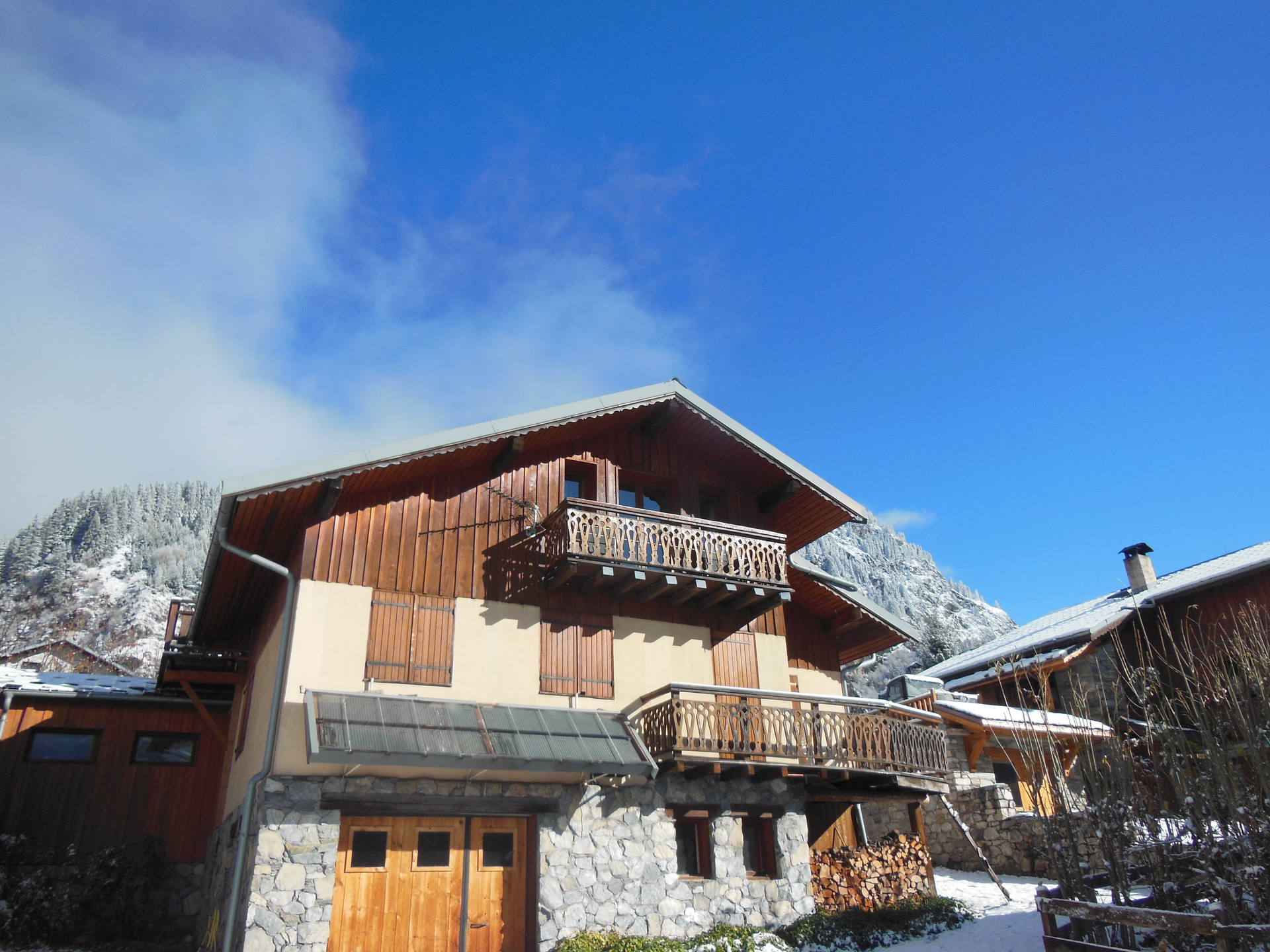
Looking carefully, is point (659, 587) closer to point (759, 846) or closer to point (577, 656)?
point (577, 656)

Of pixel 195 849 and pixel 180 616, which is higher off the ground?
pixel 180 616

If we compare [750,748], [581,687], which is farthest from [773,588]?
[581,687]

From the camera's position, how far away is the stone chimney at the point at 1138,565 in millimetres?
29484

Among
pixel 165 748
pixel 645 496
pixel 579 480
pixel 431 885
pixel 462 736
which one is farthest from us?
pixel 165 748

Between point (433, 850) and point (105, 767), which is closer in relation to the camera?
point (433, 850)

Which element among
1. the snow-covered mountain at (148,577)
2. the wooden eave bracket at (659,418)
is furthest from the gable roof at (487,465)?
the snow-covered mountain at (148,577)

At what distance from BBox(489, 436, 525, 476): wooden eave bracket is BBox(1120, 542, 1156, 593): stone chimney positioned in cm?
2343

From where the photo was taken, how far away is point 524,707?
13.9 metres

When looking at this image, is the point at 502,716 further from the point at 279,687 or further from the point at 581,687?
the point at 279,687

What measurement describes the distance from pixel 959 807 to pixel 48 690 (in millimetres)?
19711

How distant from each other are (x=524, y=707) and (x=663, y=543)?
3.91 m

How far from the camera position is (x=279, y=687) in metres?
12.7

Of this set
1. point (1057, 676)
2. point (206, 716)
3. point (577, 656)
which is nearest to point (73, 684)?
point (206, 716)

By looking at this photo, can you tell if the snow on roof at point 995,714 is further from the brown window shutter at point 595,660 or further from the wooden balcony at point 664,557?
the brown window shutter at point 595,660
